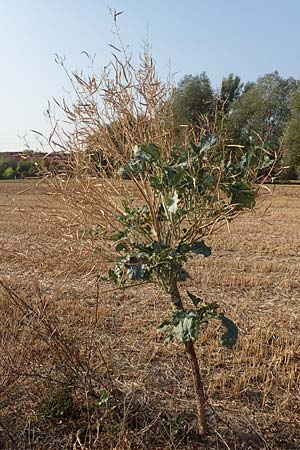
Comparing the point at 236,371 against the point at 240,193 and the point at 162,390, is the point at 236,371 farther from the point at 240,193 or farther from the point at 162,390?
the point at 240,193

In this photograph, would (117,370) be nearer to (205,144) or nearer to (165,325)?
(165,325)

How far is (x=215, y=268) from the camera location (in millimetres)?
7887

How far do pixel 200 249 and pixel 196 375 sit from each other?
939 millimetres

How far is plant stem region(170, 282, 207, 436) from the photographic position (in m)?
2.56

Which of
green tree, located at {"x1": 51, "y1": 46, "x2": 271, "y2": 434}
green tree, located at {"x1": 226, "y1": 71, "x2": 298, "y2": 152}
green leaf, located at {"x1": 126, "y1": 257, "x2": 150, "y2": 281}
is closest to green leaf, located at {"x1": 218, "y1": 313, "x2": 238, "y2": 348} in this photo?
green tree, located at {"x1": 51, "y1": 46, "x2": 271, "y2": 434}

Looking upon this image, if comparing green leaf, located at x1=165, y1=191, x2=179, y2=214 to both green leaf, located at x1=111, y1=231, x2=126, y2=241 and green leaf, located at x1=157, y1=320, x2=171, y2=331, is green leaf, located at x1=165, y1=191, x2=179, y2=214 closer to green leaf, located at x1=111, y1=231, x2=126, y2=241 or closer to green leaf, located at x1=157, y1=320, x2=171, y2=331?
green leaf, located at x1=111, y1=231, x2=126, y2=241

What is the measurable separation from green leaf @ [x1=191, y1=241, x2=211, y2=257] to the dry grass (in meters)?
0.48

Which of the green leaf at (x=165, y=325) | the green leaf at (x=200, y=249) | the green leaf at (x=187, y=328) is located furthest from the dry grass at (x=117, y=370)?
the green leaf at (x=187, y=328)

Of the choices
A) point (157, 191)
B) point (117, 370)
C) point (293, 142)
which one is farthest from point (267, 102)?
point (157, 191)

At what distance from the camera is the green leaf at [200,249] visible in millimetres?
2332

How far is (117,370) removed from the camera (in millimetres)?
3674

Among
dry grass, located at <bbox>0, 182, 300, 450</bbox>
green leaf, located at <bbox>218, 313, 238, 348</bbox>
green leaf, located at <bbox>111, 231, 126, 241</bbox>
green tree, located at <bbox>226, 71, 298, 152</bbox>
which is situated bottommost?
dry grass, located at <bbox>0, 182, 300, 450</bbox>

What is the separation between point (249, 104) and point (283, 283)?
3430cm

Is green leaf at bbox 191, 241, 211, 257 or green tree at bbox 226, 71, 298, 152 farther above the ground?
green tree at bbox 226, 71, 298, 152
